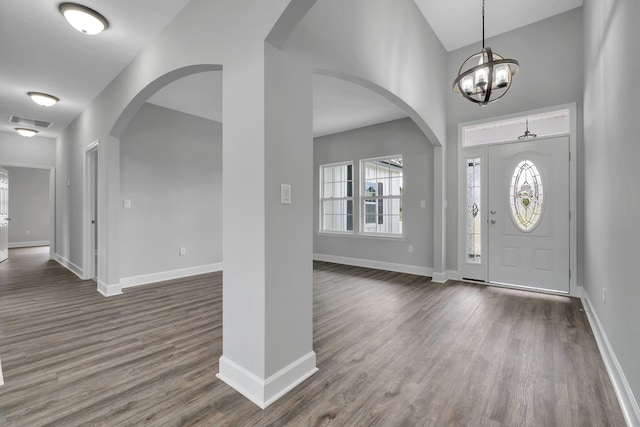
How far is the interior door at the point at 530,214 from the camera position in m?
3.92

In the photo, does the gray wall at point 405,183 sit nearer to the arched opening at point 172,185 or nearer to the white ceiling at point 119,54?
the white ceiling at point 119,54

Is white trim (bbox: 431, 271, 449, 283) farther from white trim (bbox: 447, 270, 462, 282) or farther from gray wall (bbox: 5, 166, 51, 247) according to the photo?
gray wall (bbox: 5, 166, 51, 247)

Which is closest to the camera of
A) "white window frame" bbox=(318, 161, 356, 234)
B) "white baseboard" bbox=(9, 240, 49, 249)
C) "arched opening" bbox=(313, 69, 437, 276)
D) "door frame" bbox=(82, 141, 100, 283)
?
"door frame" bbox=(82, 141, 100, 283)

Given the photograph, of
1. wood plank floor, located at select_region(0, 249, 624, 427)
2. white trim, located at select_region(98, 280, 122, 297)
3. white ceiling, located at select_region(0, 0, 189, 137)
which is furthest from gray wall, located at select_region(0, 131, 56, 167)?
white trim, located at select_region(98, 280, 122, 297)

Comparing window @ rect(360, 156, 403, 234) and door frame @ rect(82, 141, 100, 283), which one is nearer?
door frame @ rect(82, 141, 100, 283)

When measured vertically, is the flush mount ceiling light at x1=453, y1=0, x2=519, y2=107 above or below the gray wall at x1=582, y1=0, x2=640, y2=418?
above

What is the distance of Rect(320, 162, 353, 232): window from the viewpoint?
20.9 feet

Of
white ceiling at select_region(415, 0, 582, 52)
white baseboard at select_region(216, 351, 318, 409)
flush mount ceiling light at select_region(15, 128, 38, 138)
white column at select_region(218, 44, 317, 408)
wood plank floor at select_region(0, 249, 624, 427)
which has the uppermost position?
white ceiling at select_region(415, 0, 582, 52)

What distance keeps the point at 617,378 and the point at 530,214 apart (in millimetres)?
2751

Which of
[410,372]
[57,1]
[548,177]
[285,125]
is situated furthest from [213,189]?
[548,177]

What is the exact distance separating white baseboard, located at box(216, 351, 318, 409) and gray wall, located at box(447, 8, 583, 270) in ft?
11.9

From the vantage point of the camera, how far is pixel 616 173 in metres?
1.99

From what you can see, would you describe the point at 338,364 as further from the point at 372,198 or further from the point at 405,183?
the point at 372,198

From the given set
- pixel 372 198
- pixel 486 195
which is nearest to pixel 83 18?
pixel 372 198
